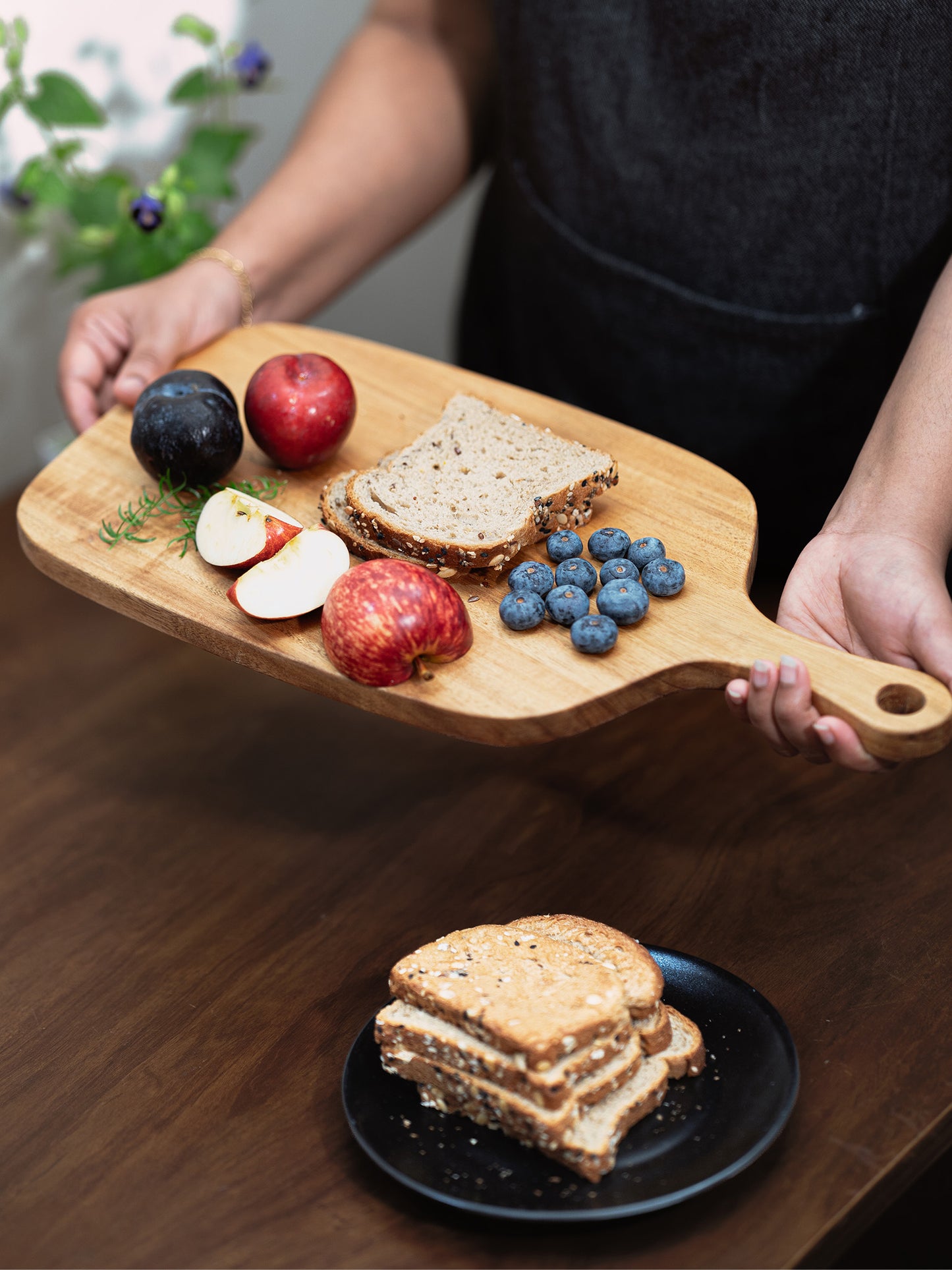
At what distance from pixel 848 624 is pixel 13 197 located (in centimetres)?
202

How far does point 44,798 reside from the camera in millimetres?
1729

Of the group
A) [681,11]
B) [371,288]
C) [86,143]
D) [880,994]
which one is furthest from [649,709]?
[371,288]

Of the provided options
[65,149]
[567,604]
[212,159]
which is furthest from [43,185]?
[567,604]

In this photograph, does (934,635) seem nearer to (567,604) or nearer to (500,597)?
(567,604)

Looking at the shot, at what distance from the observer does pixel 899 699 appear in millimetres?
1298

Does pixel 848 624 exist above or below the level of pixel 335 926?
above

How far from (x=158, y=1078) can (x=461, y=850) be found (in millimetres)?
490

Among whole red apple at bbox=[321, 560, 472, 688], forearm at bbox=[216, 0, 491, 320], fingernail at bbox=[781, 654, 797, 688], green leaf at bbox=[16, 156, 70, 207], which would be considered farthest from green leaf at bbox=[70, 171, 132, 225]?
fingernail at bbox=[781, 654, 797, 688]

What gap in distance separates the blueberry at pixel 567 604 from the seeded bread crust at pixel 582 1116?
1.69ft

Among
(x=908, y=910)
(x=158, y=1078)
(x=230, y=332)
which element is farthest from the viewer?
(x=230, y=332)

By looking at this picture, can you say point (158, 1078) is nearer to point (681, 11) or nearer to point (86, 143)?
point (681, 11)

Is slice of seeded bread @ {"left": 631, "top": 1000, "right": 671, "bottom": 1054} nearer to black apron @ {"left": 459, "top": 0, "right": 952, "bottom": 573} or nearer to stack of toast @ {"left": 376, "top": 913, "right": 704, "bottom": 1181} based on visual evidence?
stack of toast @ {"left": 376, "top": 913, "right": 704, "bottom": 1181}

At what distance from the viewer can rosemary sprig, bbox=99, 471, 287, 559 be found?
160 centimetres

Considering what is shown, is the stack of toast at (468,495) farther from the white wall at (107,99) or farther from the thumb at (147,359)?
the white wall at (107,99)
